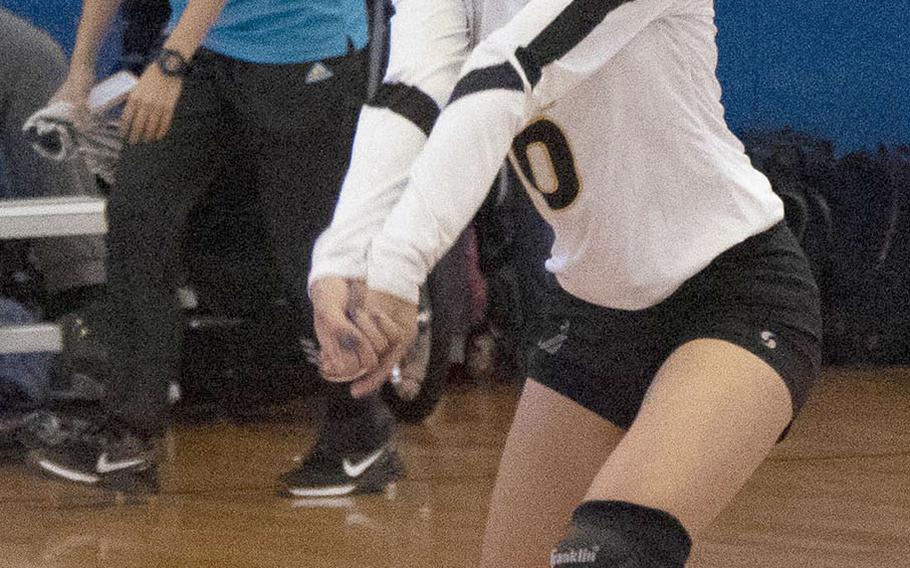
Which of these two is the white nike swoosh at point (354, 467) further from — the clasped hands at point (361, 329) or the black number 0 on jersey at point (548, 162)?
the clasped hands at point (361, 329)

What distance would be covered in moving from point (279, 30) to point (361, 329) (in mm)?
1766

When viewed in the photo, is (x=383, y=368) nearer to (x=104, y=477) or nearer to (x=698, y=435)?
(x=698, y=435)

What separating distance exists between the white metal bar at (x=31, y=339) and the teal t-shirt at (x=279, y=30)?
83cm

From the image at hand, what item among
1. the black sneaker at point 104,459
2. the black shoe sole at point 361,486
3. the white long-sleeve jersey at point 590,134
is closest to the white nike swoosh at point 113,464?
the black sneaker at point 104,459

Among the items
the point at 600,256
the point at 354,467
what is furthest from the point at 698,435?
the point at 354,467

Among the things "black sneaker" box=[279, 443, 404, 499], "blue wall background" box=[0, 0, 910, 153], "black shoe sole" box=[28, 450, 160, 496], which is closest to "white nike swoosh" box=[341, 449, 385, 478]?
"black sneaker" box=[279, 443, 404, 499]

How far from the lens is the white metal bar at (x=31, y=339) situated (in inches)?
136

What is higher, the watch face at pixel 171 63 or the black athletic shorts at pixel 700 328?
the black athletic shorts at pixel 700 328

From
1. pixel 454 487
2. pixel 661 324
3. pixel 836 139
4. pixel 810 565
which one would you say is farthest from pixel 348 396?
pixel 836 139

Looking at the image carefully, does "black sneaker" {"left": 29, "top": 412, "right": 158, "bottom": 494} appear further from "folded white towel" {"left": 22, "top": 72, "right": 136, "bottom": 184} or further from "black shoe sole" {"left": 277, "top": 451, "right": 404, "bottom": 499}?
"folded white towel" {"left": 22, "top": 72, "right": 136, "bottom": 184}

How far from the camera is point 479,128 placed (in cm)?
131

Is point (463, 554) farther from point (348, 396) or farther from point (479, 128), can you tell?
point (479, 128)

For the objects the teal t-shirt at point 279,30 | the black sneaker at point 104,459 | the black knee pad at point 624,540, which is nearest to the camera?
the black knee pad at point 624,540

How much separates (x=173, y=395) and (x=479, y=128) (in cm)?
236
